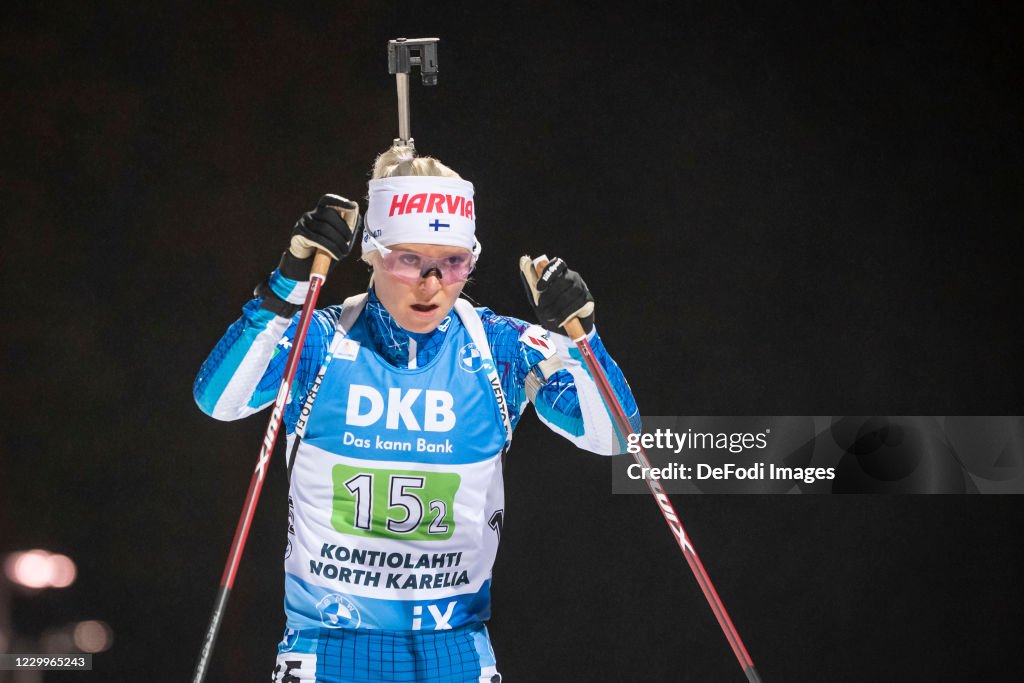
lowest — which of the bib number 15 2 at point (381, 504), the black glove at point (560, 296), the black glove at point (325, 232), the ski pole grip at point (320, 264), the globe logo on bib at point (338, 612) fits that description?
the globe logo on bib at point (338, 612)

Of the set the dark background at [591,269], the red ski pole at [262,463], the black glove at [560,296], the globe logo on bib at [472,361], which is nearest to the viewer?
the red ski pole at [262,463]

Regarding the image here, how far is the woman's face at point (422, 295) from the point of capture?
1.73m

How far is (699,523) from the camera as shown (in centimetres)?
287

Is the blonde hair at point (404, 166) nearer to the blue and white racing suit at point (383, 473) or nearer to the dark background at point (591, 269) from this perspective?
the blue and white racing suit at point (383, 473)

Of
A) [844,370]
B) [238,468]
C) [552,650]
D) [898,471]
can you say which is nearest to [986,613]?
[898,471]

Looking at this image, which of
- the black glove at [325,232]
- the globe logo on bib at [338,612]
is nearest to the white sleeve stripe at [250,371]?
the black glove at [325,232]

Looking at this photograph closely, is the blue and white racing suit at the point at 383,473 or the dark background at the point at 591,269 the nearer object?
the blue and white racing suit at the point at 383,473

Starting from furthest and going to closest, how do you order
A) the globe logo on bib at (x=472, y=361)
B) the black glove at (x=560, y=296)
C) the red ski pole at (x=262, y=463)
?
the globe logo on bib at (x=472, y=361), the black glove at (x=560, y=296), the red ski pole at (x=262, y=463)

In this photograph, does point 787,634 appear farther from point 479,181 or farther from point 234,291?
point 234,291

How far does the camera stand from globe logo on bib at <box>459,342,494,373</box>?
5.99 ft

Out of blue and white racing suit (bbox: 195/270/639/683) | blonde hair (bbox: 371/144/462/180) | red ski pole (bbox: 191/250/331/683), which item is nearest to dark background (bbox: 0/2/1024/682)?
blonde hair (bbox: 371/144/462/180)

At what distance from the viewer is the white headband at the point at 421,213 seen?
172 cm

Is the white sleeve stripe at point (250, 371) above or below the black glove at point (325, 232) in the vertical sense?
below

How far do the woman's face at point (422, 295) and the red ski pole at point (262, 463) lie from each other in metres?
0.13
